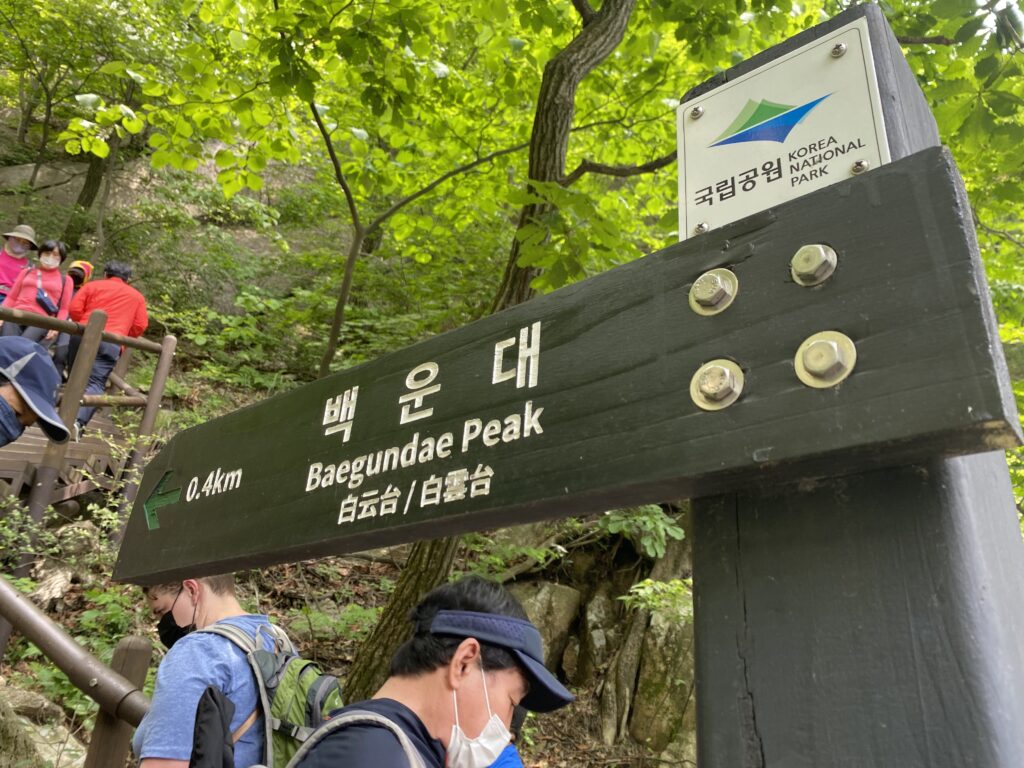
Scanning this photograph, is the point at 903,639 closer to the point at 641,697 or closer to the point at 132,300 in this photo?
the point at 641,697

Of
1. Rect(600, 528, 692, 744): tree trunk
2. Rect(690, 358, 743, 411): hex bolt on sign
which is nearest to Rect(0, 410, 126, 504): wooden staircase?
Rect(600, 528, 692, 744): tree trunk

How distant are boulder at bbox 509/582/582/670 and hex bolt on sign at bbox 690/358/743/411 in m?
6.41

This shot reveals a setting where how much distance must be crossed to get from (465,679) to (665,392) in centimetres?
121

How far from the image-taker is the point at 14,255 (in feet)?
22.8

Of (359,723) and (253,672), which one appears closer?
(359,723)

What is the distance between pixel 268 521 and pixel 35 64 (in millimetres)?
13622

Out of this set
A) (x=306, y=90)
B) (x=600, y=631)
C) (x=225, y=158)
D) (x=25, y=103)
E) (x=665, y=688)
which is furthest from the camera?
(x=25, y=103)

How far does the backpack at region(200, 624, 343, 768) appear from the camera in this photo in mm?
2000

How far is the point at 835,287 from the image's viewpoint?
72 cm

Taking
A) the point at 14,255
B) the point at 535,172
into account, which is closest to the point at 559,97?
the point at 535,172

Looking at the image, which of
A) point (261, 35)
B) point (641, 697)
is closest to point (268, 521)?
point (261, 35)

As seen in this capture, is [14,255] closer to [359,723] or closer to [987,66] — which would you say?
[359,723]

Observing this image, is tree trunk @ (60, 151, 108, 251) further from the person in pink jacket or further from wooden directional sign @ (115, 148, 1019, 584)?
wooden directional sign @ (115, 148, 1019, 584)

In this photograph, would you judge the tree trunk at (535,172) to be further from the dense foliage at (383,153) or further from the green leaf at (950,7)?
the green leaf at (950,7)
